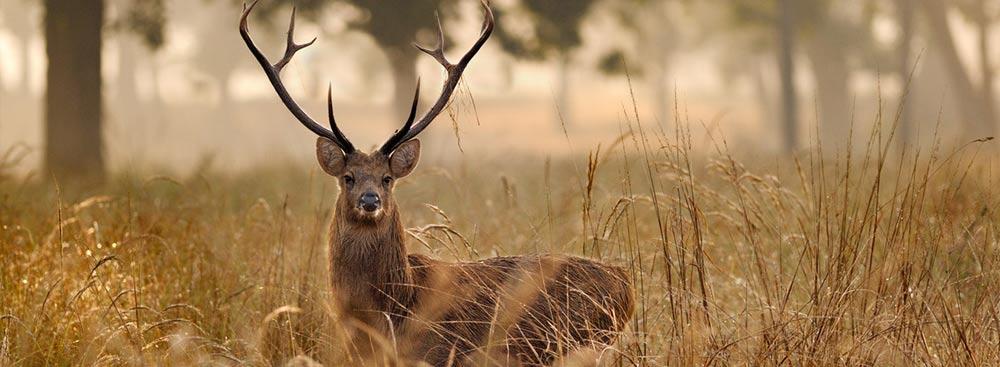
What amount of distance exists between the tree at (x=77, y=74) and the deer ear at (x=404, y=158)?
906 cm

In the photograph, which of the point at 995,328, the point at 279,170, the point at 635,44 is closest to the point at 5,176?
the point at 995,328

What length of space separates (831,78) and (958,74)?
7.23 m

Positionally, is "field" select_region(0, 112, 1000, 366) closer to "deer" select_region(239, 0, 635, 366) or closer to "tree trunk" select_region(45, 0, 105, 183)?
"deer" select_region(239, 0, 635, 366)

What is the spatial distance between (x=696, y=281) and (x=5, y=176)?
426 cm

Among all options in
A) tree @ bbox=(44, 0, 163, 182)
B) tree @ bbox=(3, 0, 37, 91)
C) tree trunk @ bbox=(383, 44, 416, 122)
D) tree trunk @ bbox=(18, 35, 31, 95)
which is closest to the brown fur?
tree @ bbox=(44, 0, 163, 182)

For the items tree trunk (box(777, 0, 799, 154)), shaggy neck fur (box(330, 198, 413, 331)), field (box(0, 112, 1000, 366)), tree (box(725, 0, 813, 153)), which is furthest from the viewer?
tree (box(725, 0, 813, 153))

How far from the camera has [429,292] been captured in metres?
4.68

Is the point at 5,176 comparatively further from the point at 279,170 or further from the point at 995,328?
the point at 279,170

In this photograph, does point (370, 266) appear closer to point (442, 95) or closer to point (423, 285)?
point (423, 285)

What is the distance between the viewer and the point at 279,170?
14.4 meters

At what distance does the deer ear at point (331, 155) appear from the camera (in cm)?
483

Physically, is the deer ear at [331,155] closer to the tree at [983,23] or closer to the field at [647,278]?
the field at [647,278]

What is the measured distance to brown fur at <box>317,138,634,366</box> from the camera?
14.7 ft

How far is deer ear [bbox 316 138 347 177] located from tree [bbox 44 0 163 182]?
29.5ft
